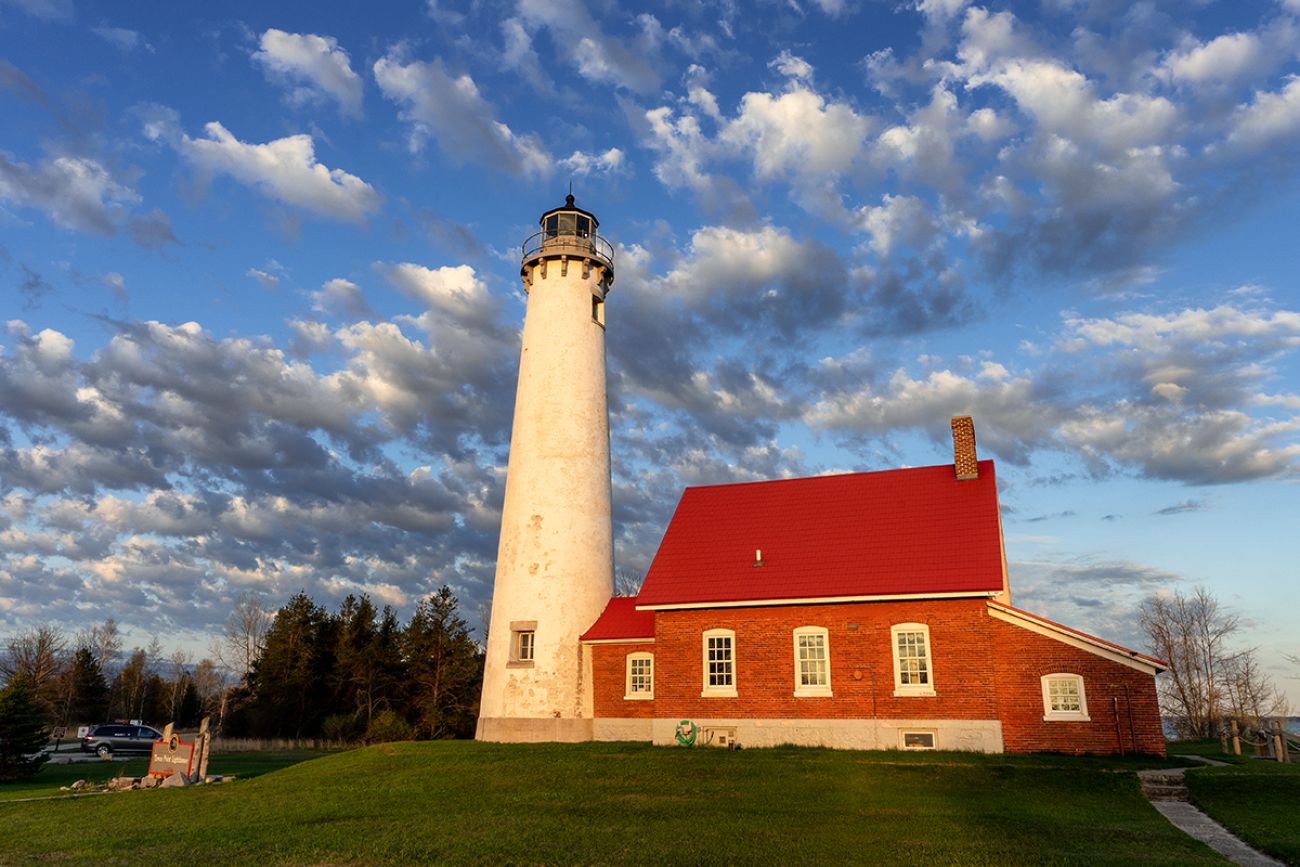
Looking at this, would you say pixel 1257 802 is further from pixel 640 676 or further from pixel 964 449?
pixel 640 676

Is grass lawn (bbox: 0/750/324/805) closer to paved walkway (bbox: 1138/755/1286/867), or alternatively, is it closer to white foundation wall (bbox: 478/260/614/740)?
white foundation wall (bbox: 478/260/614/740)

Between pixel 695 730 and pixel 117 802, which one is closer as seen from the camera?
pixel 117 802

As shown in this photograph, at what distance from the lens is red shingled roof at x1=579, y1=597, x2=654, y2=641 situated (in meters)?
26.5

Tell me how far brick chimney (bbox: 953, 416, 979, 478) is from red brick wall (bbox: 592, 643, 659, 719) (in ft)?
36.9

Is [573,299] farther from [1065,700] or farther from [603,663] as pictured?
[1065,700]

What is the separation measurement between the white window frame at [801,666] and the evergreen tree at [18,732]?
23.3m

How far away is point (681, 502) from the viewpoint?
97.1 ft

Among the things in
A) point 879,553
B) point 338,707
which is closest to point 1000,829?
point 879,553

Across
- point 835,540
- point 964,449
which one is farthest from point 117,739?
point 964,449

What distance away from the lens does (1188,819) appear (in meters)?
14.2

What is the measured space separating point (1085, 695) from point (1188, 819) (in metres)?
6.91

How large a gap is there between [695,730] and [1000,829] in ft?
40.2

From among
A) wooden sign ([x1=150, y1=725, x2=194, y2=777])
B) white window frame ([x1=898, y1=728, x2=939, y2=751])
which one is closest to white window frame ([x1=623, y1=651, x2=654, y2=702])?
white window frame ([x1=898, y1=728, x2=939, y2=751])

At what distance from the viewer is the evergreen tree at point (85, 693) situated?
2286 inches
